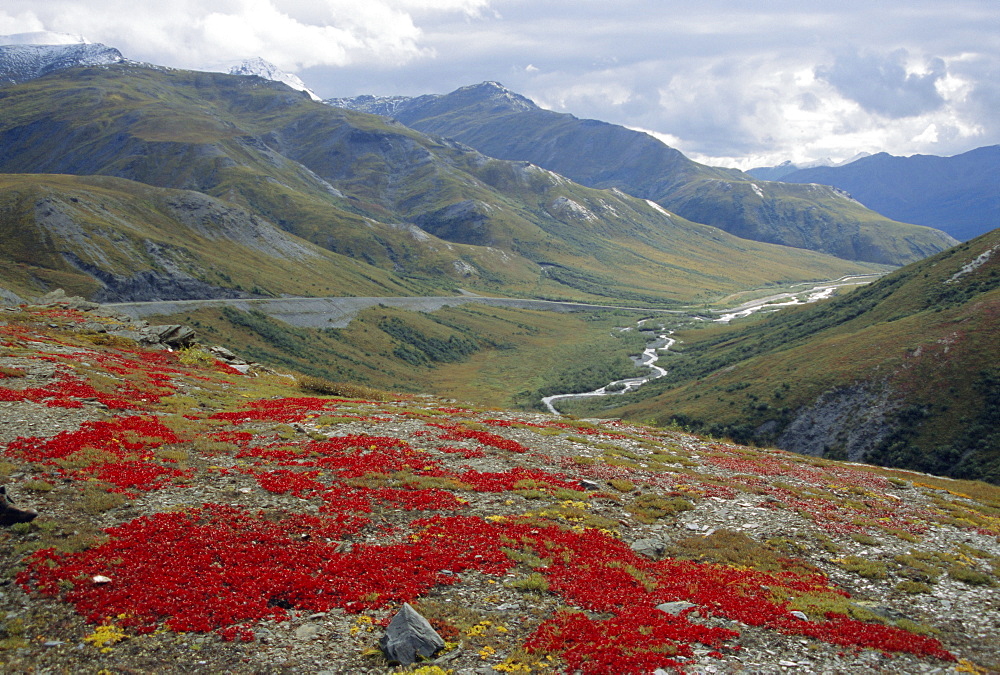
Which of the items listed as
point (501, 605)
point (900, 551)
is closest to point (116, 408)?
point (501, 605)

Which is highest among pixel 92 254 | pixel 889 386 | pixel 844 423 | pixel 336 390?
pixel 92 254

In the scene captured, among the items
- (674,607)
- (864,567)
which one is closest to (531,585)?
(674,607)

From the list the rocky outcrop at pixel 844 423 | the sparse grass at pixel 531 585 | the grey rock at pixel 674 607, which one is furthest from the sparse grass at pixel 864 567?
the rocky outcrop at pixel 844 423

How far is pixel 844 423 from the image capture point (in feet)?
319

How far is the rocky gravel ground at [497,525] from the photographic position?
53.4ft

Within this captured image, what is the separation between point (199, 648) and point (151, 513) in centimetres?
935

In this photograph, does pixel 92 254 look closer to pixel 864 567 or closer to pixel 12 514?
pixel 12 514

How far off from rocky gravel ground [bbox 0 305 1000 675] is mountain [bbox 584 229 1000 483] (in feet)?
167

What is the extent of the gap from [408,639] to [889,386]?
107 metres

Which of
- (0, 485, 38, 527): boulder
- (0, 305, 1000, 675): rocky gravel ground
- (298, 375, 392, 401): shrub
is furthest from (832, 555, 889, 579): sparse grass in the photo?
(298, 375, 392, 401): shrub

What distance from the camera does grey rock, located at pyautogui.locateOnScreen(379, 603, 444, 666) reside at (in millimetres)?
15891

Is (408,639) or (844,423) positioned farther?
(844,423)

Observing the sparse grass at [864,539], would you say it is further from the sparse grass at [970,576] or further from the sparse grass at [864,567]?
the sparse grass at [970,576]

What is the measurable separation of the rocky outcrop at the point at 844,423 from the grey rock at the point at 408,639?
93735mm
